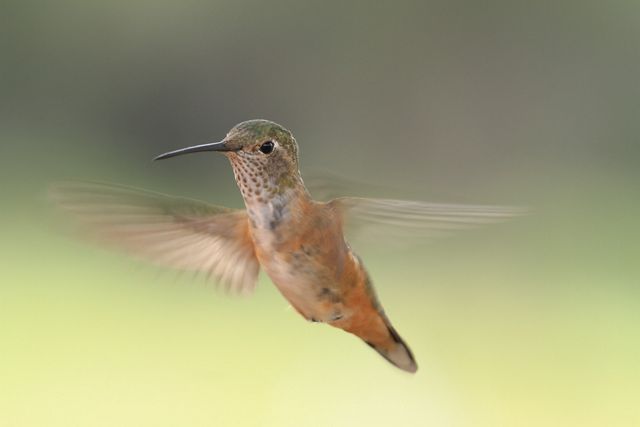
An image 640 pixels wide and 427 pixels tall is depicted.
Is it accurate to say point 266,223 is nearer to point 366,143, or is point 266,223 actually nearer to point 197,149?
point 197,149

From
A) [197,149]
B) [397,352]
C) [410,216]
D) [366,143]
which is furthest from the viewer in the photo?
[366,143]

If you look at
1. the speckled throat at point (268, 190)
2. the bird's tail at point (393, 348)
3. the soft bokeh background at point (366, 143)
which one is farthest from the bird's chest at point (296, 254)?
the soft bokeh background at point (366, 143)

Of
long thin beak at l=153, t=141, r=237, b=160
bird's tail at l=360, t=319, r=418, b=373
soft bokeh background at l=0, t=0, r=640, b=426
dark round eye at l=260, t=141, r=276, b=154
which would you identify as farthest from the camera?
soft bokeh background at l=0, t=0, r=640, b=426

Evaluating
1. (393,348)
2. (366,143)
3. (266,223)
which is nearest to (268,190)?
(266,223)

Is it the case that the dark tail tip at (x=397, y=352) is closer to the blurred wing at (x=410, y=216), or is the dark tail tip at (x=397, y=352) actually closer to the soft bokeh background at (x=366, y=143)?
the blurred wing at (x=410, y=216)

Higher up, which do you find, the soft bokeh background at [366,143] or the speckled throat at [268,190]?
the soft bokeh background at [366,143]

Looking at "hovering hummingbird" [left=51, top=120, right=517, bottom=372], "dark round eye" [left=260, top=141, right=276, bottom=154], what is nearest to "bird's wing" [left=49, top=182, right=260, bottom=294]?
"hovering hummingbird" [left=51, top=120, right=517, bottom=372]

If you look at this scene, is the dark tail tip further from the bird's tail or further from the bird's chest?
the bird's chest
